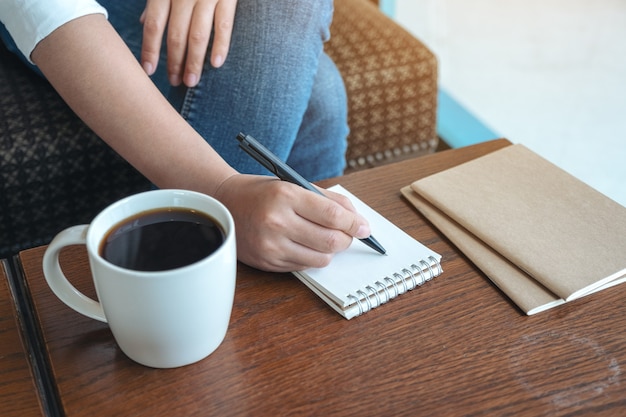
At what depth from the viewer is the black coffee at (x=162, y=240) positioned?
1.50ft

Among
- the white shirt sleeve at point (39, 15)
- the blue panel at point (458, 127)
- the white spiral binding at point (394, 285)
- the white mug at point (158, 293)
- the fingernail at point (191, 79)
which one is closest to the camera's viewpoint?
the white mug at point (158, 293)

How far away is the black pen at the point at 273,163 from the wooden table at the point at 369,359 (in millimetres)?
60

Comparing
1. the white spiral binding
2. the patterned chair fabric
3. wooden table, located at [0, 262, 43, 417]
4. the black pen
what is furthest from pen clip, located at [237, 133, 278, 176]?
the patterned chair fabric

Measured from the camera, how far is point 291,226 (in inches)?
22.1

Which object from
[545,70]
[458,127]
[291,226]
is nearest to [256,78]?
[291,226]

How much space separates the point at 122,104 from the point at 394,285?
320mm

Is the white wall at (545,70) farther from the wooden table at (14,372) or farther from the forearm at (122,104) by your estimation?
the wooden table at (14,372)

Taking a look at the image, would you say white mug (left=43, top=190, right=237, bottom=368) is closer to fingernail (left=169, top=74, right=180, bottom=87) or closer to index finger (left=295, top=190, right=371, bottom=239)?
index finger (left=295, top=190, right=371, bottom=239)

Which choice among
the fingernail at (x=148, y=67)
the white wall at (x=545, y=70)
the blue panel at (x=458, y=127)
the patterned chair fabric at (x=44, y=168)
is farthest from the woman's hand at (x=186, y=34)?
the white wall at (x=545, y=70)

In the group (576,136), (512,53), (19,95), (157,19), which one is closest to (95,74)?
(157,19)

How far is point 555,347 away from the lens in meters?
0.51

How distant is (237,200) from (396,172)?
228 mm

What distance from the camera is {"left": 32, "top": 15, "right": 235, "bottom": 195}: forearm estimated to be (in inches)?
24.9

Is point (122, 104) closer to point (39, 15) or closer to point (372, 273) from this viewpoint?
point (39, 15)
